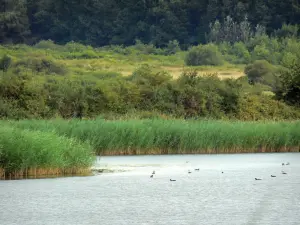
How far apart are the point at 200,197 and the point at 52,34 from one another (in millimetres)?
88001

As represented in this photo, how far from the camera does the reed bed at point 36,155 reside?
2559 cm

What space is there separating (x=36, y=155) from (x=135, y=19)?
275 feet

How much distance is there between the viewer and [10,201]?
2259cm

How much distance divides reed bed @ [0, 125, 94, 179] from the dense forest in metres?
73.7

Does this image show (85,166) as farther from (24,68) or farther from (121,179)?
(24,68)

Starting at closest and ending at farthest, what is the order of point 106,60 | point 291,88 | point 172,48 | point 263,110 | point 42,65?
point 263,110, point 291,88, point 42,65, point 106,60, point 172,48

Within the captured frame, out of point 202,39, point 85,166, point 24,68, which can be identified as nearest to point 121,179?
point 85,166

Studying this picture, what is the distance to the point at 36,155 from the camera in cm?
2578

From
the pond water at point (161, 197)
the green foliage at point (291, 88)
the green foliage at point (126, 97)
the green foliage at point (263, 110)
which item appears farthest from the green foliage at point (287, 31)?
the pond water at point (161, 197)

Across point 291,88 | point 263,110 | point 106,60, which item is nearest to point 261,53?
point 106,60

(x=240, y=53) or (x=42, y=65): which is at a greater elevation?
(x=42, y=65)

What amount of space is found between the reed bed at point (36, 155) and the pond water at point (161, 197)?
1.58 ft

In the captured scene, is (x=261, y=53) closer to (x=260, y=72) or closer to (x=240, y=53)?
(x=240, y=53)

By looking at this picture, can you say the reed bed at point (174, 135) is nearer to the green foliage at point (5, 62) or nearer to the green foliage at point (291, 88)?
the green foliage at point (291, 88)
